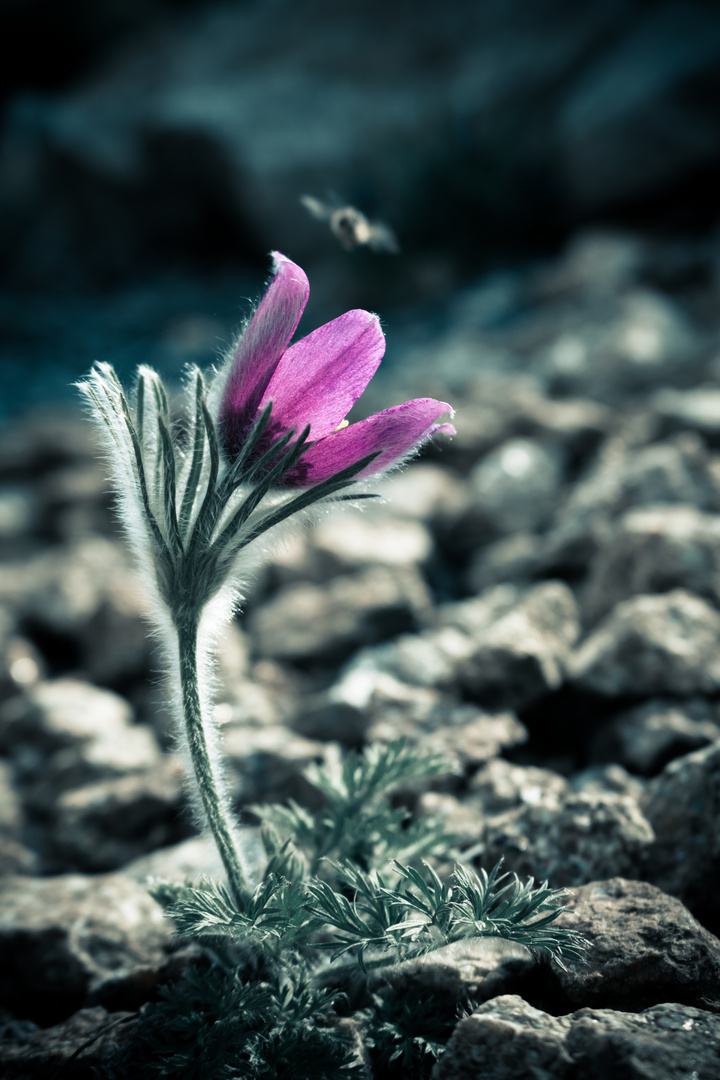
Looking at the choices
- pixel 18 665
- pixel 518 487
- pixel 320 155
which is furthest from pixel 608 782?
pixel 320 155

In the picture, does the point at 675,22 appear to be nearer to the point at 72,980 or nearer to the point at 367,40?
the point at 367,40

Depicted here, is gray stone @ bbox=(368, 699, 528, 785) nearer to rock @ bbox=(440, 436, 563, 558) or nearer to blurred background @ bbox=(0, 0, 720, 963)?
blurred background @ bbox=(0, 0, 720, 963)

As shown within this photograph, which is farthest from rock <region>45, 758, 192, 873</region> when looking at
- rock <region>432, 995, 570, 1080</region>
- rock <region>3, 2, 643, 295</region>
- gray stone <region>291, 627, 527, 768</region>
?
rock <region>3, 2, 643, 295</region>

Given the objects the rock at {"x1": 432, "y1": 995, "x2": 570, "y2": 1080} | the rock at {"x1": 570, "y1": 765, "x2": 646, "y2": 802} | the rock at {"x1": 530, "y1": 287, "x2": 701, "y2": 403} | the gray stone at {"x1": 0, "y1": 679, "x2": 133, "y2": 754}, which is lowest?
the rock at {"x1": 432, "y1": 995, "x2": 570, "y2": 1080}

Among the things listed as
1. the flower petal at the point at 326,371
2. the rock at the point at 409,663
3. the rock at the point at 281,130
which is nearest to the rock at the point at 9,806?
the rock at the point at 409,663

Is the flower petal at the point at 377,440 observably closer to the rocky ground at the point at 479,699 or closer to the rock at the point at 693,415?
the rocky ground at the point at 479,699

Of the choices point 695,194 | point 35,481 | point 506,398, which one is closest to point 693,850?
point 506,398
